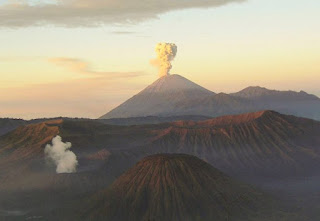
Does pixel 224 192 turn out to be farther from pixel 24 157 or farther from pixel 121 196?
pixel 24 157

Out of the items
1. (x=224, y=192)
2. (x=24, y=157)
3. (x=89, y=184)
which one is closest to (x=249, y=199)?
(x=224, y=192)

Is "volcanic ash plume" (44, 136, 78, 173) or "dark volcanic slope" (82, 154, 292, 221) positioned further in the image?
"volcanic ash plume" (44, 136, 78, 173)

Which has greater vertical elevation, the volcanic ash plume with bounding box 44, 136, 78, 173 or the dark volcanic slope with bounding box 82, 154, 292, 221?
the volcanic ash plume with bounding box 44, 136, 78, 173

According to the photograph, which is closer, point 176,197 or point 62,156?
point 176,197

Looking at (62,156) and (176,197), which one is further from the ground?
(62,156)
